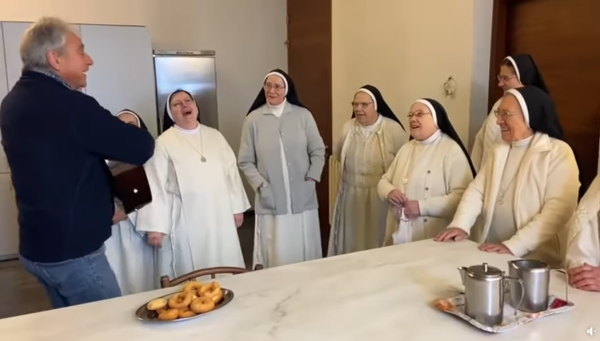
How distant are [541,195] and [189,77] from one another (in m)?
3.94

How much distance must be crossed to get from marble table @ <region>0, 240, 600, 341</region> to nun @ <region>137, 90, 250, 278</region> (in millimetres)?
1248

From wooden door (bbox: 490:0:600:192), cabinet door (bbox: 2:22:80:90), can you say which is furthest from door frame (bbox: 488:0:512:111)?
cabinet door (bbox: 2:22:80:90)

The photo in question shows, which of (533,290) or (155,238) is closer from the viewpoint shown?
(533,290)

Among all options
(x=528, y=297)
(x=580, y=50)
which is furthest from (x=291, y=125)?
(x=528, y=297)

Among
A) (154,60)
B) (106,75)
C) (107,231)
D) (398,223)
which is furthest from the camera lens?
(154,60)

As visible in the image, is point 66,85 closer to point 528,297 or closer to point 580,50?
point 528,297

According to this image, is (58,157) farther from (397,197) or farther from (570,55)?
(570,55)

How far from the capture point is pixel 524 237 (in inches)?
80.8

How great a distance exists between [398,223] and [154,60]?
3334mm

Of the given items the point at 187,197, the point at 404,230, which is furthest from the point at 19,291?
the point at 404,230

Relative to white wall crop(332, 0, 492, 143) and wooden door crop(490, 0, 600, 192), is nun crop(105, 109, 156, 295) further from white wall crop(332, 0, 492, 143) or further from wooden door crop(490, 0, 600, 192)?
wooden door crop(490, 0, 600, 192)

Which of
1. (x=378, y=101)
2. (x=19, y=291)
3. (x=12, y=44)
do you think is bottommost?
(x=19, y=291)

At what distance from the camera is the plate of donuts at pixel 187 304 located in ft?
4.69

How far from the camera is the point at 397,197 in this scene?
9.00 ft
